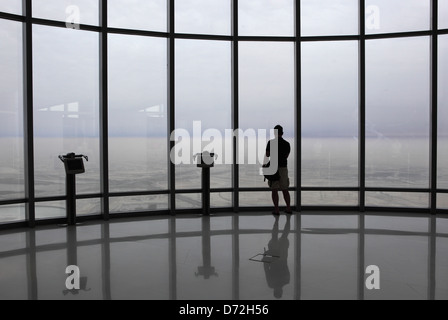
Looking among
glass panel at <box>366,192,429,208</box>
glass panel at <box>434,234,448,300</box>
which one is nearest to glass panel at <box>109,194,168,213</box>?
glass panel at <box>366,192,429,208</box>

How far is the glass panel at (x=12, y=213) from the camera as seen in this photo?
6.46m

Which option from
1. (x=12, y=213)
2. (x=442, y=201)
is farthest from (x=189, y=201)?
(x=442, y=201)

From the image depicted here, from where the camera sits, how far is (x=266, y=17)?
26.0 ft

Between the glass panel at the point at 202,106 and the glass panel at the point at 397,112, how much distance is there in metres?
2.75

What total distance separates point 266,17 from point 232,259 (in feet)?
16.8

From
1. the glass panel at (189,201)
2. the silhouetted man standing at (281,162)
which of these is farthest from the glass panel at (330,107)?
the glass panel at (189,201)

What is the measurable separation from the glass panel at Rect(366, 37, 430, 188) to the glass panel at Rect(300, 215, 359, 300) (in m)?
1.47

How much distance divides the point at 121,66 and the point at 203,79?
1.53 m

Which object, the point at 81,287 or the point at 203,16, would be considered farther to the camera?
the point at 203,16

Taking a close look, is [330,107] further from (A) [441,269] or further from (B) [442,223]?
(A) [441,269]

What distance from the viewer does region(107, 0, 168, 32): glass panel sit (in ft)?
23.8

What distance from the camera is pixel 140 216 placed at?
7.48 metres

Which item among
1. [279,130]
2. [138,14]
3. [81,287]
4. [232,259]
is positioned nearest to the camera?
[81,287]
